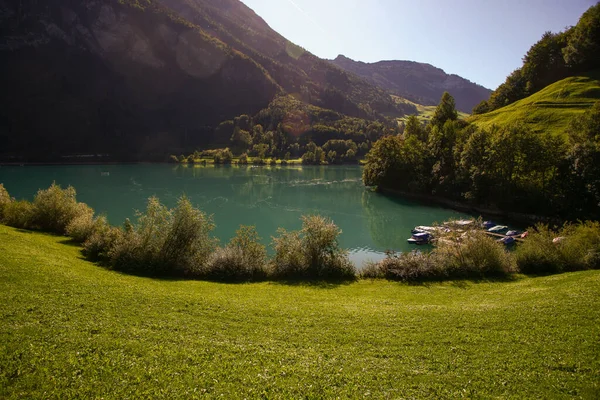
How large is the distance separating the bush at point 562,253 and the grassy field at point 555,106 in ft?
172

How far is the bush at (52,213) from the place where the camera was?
37188 millimetres

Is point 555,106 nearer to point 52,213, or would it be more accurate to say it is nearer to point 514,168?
point 514,168

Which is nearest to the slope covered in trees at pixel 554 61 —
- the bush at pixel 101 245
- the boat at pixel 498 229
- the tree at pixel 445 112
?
the tree at pixel 445 112

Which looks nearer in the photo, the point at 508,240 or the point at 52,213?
the point at 52,213

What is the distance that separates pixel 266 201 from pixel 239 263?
5966cm

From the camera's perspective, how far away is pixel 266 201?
→ 89438 millimetres

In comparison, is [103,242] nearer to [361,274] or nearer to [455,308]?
[361,274]

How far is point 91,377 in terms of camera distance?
428 inches

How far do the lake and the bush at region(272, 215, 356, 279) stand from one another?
425 inches

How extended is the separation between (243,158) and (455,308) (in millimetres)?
182645

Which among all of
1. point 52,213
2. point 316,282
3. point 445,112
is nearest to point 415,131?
point 445,112

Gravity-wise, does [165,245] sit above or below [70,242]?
above

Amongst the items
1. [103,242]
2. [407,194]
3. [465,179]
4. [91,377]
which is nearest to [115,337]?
[91,377]

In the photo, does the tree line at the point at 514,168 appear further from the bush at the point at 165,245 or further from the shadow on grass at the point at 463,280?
the bush at the point at 165,245
